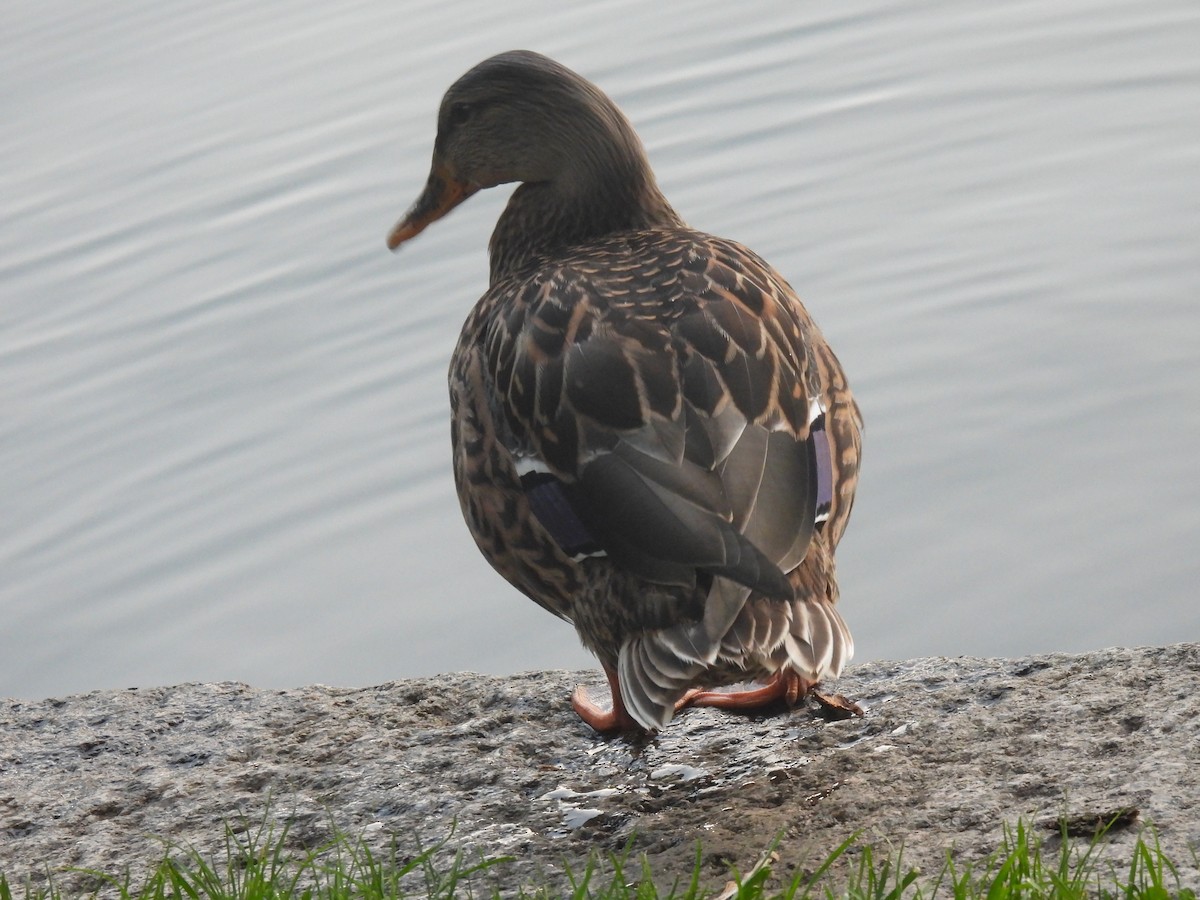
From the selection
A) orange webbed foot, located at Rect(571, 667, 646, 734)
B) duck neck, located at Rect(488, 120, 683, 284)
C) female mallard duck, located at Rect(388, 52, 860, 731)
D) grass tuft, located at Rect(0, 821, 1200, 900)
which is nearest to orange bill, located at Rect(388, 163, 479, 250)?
duck neck, located at Rect(488, 120, 683, 284)

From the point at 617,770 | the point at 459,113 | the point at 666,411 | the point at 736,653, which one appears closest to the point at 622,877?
the point at 736,653

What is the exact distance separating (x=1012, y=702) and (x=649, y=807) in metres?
0.93

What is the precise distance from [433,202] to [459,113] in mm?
394

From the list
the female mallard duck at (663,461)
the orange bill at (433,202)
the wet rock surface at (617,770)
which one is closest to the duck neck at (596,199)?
the female mallard duck at (663,461)

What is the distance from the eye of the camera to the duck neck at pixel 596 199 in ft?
16.2

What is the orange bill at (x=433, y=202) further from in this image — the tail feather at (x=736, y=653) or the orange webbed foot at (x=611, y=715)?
the tail feather at (x=736, y=653)

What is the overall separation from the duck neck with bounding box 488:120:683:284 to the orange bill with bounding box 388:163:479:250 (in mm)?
510

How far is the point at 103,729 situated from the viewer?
480cm

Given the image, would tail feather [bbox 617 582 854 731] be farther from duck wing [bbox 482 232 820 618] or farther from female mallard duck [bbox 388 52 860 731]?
duck wing [bbox 482 232 820 618]

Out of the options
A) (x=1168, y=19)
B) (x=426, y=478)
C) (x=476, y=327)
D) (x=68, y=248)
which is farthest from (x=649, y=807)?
(x=1168, y=19)

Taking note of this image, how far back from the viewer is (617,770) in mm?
4156

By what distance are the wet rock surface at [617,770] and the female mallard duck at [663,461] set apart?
238 millimetres

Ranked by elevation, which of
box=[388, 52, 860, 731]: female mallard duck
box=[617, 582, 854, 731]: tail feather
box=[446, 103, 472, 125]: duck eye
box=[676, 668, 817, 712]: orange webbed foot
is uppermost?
box=[446, 103, 472, 125]: duck eye

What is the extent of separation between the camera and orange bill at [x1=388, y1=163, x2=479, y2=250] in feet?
17.9
